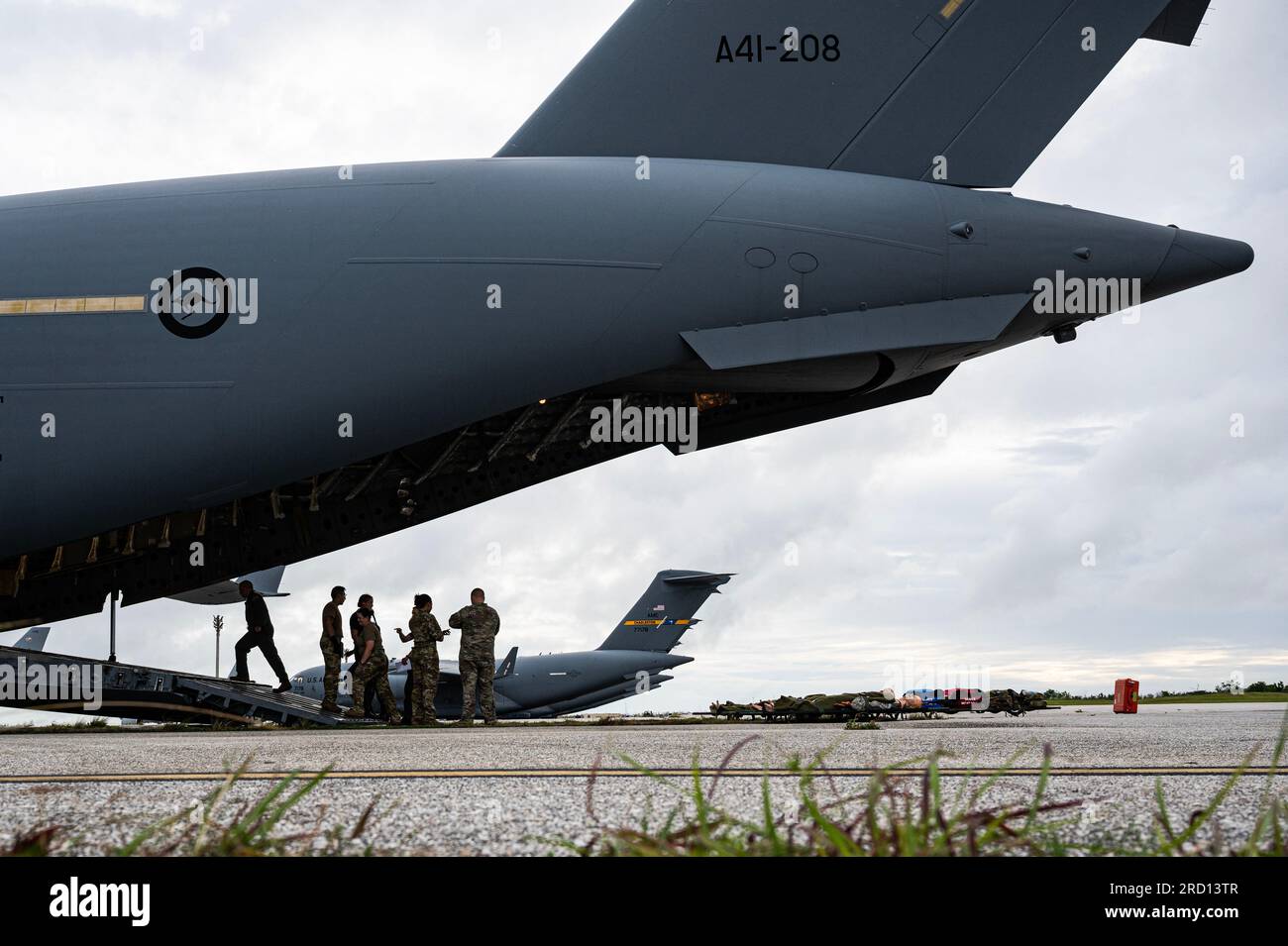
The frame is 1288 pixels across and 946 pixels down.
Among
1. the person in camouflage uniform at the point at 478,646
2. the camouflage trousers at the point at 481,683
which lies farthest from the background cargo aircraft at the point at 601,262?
the camouflage trousers at the point at 481,683

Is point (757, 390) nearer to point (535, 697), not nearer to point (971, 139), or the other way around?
point (971, 139)

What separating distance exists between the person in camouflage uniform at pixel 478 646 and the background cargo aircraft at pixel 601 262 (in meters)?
2.49

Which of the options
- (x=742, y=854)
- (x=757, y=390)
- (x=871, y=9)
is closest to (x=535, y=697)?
(x=757, y=390)

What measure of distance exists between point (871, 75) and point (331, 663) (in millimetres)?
7359

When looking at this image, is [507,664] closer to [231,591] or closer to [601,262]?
[231,591]

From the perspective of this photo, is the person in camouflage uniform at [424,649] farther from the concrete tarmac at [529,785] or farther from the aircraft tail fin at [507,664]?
the aircraft tail fin at [507,664]

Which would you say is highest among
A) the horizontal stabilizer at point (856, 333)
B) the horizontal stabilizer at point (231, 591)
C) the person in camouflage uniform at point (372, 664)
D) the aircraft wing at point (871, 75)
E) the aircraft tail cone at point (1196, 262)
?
the aircraft wing at point (871, 75)

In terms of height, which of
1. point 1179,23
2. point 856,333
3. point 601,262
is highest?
point 1179,23

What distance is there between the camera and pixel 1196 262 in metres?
7.49

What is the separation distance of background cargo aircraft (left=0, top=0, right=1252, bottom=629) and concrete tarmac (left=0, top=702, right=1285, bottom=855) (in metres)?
2.22

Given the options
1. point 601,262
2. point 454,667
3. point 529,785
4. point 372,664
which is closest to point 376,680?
point 372,664

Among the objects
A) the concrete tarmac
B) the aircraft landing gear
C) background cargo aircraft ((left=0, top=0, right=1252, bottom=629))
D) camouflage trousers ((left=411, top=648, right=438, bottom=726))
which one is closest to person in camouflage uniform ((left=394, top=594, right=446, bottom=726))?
camouflage trousers ((left=411, top=648, right=438, bottom=726))

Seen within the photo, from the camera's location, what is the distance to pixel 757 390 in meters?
7.70

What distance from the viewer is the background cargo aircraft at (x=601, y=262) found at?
671cm
